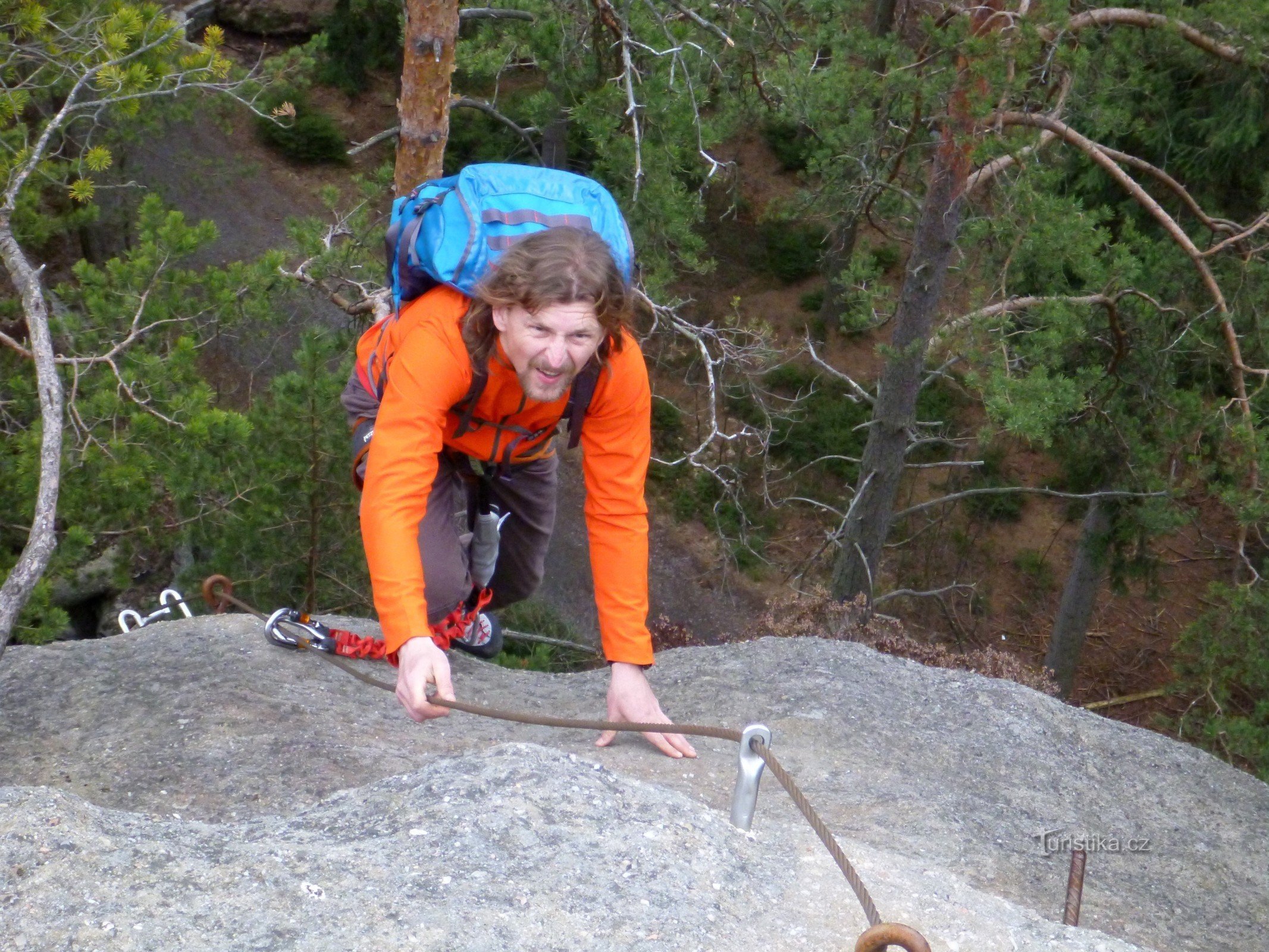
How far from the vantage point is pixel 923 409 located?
14953mm

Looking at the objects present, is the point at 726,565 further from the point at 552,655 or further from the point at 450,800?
the point at 450,800

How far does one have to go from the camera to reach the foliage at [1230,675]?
258 inches

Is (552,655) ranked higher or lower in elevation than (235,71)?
lower

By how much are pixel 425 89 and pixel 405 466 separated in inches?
136

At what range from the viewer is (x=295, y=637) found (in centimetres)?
455

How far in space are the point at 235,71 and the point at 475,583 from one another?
14.6 ft

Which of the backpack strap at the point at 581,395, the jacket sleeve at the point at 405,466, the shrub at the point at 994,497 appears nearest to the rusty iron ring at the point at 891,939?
the jacket sleeve at the point at 405,466

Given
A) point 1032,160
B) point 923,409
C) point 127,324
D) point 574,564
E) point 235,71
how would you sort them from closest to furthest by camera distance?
point 127,324, point 1032,160, point 235,71, point 574,564, point 923,409

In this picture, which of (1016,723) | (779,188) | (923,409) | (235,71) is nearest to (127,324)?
(235,71)

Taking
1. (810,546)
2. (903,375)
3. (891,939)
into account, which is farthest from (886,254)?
(891,939)

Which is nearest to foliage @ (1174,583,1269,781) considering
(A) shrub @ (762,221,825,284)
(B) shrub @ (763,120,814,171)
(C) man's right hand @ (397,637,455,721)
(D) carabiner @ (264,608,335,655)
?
(D) carabiner @ (264,608,335,655)

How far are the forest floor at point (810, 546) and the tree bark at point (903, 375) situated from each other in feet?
11.8
